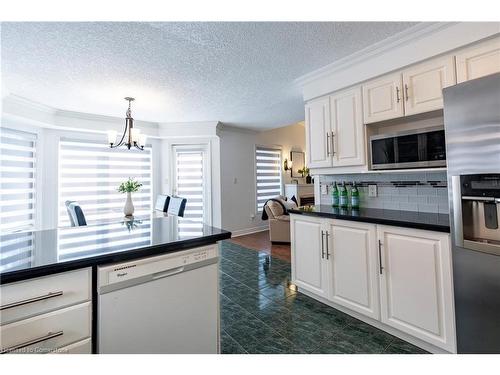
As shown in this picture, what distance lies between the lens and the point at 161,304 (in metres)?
1.20

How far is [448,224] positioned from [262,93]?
Result: 2.53 metres

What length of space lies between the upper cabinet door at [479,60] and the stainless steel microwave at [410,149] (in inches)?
14.8

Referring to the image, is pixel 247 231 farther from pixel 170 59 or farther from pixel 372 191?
pixel 170 59

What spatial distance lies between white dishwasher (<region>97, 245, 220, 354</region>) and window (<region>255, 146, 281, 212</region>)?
14.9 feet

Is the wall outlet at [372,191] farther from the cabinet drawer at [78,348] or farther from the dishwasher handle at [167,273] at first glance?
the cabinet drawer at [78,348]

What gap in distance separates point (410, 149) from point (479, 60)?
67cm

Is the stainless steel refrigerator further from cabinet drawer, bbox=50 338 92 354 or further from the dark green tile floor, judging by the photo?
cabinet drawer, bbox=50 338 92 354

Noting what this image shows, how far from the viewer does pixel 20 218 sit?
3.56 metres

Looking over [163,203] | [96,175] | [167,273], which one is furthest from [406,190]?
[96,175]

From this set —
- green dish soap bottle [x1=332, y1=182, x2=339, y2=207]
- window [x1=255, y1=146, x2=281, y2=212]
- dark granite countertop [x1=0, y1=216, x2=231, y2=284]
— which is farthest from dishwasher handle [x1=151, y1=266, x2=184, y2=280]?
window [x1=255, y1=146, x2=281, y2=212]
